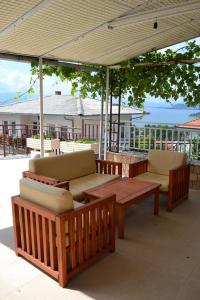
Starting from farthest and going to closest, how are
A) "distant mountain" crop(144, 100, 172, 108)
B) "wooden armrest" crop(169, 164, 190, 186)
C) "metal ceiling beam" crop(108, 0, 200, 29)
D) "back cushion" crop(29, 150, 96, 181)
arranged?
"distant mountain" crop(144, 100, 172, 108)
"wooden armrest" crop(169, 164, 190, 186)
"back cushion" crop(29, 150, 96, 181)
"metal ceiling beam" crop(108, 0, 200, 29)

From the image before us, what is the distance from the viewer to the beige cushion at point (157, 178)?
169 inches

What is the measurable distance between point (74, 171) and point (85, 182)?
0.33 m

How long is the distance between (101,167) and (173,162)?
131cm

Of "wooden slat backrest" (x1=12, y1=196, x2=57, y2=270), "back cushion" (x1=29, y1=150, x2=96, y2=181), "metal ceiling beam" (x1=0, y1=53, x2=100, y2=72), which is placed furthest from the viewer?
"metal ceiling beam" (x1=0, y1=53, x2=100, y2=72)

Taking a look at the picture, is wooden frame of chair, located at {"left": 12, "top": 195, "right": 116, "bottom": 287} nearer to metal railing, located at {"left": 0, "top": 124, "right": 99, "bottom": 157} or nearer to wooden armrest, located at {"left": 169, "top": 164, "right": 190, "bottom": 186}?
wooden armrest, located at {"left": 169, "top": 164, "right": 190, "bottom": 186}

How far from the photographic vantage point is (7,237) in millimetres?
3357

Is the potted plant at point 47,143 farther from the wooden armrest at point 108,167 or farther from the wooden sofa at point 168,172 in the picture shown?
the wooden sofa at point 168,172

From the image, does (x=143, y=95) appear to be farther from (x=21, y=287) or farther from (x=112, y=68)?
(x=21, y=287)

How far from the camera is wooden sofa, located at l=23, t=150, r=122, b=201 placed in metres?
3.87

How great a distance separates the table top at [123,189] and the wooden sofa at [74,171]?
0.20 m

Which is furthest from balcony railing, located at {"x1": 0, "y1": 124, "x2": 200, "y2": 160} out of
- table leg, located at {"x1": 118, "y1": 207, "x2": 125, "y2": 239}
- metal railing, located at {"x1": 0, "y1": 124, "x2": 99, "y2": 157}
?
table leg, located at {"x1": 118, "y1": 207, "x2": 125, "y2": 239}

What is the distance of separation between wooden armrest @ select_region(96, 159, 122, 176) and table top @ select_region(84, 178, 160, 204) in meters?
0.44

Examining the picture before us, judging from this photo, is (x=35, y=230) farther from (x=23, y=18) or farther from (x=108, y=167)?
(x=23, y=18)

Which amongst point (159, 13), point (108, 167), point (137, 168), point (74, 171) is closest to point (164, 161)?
point (137, 168)
